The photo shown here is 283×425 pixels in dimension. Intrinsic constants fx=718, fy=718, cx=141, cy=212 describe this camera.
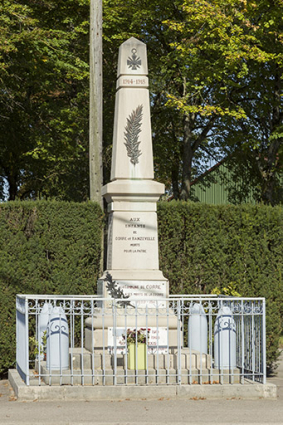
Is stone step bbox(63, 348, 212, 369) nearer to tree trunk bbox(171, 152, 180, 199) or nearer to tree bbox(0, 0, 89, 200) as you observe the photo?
tree bbox(0, 0, 89, 200)

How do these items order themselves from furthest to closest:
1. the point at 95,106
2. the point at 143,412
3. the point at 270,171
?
1. the point at 270,171
2. the point at 95,106
3. the point at 143,412

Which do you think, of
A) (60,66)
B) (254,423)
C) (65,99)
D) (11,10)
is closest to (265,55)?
(60,66)

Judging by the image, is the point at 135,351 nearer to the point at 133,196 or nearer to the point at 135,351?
Answer: the point at 135,351

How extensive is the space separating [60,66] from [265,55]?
580 cm

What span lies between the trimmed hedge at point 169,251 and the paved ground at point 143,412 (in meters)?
3.34

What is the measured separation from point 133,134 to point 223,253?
321 cm

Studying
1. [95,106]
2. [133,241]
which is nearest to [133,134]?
[133,241]

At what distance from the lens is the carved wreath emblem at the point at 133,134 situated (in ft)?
37.5

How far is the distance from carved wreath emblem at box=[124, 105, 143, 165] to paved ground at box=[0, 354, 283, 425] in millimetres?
3963

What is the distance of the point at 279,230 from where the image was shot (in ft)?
44.7

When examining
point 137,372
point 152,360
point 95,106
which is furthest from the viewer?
point 95,106

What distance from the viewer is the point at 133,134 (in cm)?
1148

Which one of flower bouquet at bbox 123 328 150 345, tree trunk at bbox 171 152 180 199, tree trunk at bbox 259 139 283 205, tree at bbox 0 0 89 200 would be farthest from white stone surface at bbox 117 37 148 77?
tree trunk at bbox 171 152 180 199

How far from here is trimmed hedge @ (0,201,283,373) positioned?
12672mm
